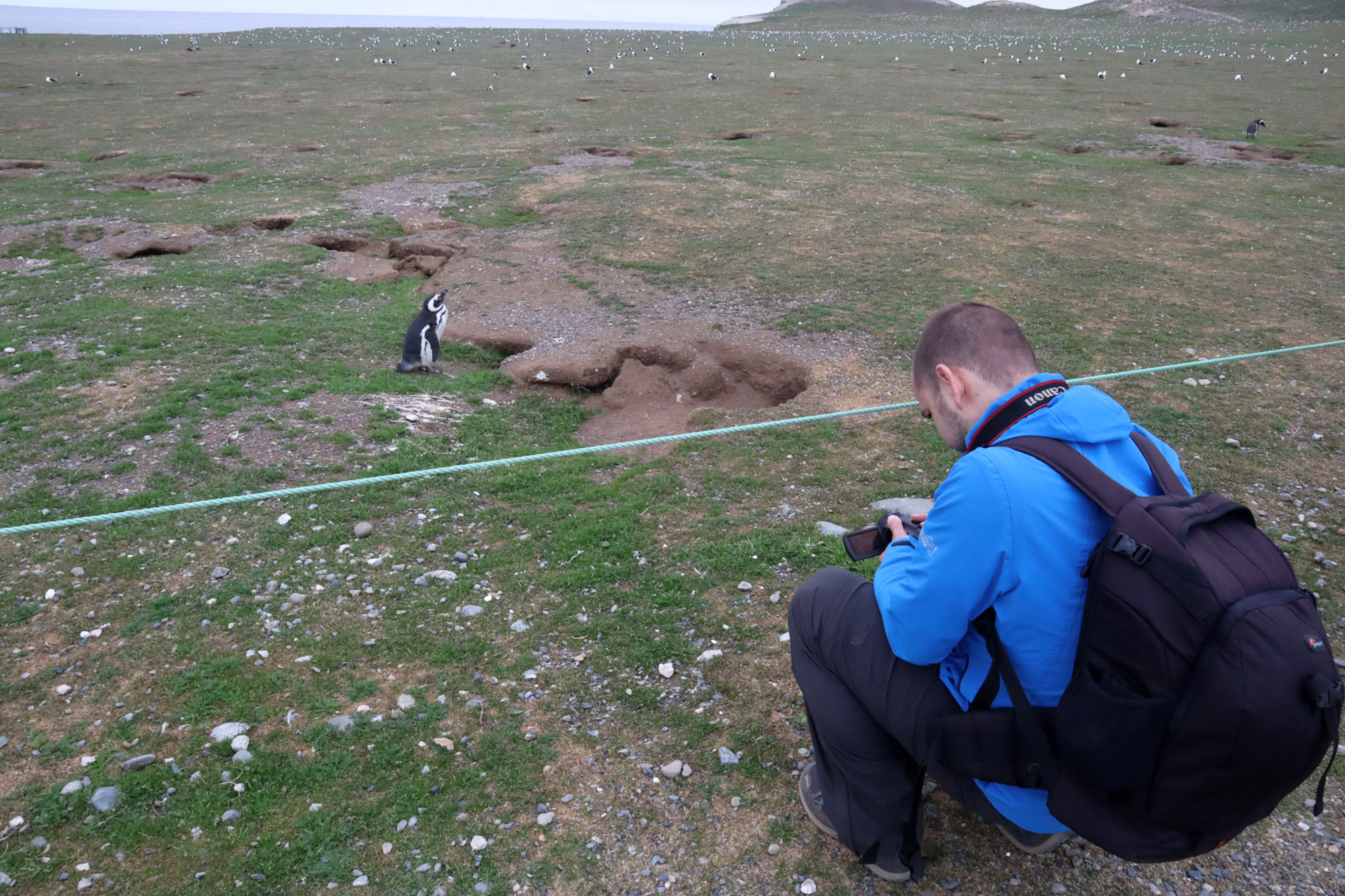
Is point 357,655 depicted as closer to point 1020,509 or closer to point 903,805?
point 903,805

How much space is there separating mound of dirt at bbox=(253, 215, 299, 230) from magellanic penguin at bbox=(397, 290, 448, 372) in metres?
5.05

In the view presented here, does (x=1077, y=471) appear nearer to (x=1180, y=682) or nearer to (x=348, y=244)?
(x=1180, y=682)

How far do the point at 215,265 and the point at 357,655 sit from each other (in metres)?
7.47

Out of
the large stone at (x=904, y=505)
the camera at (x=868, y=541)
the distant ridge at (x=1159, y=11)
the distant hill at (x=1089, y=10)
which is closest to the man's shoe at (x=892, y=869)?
the camera at (x=868, y=541)

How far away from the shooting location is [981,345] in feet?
7.36

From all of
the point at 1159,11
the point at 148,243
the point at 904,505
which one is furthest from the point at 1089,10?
the point at 904,505

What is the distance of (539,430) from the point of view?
6.05 metres

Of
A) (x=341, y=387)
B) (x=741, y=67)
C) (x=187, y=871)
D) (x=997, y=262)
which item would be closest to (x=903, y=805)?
(x=187, y=871)

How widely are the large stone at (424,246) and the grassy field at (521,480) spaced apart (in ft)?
0.89

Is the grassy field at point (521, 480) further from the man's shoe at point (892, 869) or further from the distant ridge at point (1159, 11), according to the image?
the distant ridge at point (1159, 11)

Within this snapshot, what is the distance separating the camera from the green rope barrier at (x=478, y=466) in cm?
369

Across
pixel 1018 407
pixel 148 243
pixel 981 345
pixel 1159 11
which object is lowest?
pixel 148 243

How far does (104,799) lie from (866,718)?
8.91ft

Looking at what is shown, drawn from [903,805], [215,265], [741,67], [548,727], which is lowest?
[548,727]
